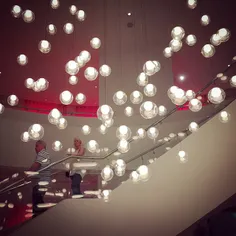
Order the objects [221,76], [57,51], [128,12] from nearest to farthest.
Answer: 1. [221,76]
2. [128,12]
3. [57,51]

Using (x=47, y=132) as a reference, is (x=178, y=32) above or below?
below

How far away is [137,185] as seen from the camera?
19.2 feet

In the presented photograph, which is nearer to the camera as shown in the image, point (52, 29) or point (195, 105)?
point (195, 105)

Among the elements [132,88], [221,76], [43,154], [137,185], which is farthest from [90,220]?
[132,88]

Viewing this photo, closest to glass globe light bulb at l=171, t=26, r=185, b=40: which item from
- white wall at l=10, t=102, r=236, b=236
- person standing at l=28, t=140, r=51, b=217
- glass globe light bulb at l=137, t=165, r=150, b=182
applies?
glass globe light bulb at l=137, t=165, r=150, b=182

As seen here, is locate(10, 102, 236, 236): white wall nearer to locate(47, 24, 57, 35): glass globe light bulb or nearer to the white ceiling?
the white ceiling

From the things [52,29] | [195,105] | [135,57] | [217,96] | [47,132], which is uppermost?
[135,57]

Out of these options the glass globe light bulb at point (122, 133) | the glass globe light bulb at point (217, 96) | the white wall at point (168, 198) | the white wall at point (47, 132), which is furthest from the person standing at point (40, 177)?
the glass globe light bulb at point (217, 96)

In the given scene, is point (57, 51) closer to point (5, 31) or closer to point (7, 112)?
point (5, 31)

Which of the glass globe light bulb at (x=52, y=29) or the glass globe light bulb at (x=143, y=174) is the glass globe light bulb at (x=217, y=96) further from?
the glass globe light bulb at (x=52, y=29)

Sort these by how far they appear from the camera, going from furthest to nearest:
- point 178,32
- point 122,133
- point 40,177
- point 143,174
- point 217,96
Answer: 1. point 40,177
2. point 143,174
3. point 122,133
4. point 178,32
5. point 217,96

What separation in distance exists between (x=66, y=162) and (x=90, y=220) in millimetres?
1197

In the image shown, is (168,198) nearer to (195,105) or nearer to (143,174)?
(143,174)

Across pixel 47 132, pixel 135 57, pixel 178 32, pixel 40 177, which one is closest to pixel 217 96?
pixel 178 32
